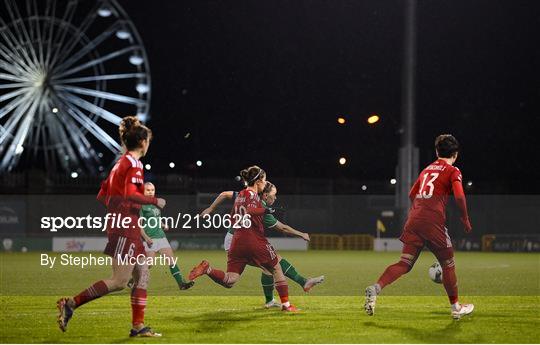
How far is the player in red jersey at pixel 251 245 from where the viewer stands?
11.8m

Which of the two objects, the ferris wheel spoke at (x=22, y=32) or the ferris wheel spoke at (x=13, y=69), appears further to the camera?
the ferris wheel spoke at (x=22, y=32)

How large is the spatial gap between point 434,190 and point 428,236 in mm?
594

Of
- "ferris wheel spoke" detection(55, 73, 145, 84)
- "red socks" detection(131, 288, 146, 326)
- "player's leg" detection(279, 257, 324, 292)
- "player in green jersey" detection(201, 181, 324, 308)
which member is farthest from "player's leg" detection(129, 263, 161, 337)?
"ferris wheel spoke" detection(55, 73, 145, 84)

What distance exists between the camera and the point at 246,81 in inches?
2758

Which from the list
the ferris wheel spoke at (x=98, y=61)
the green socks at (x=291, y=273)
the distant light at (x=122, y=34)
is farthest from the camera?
the distant light at (x=122, y=34)

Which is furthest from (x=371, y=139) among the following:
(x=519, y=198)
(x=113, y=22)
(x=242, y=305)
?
(x=242, y=305)

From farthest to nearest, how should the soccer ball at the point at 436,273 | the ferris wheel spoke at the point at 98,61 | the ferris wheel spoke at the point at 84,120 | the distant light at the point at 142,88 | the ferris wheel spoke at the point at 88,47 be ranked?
the distant light at the point at 142,88 → the ferris wheel spoke at the point at 84,120 → the ferris wheel spoke at the point at 98,61 → the ferris wheel spoke at the point at 88,47 → the soccer ball at the point at 436,273

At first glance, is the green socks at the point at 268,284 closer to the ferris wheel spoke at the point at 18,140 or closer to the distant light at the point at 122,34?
the ferris wheel spoke at the point at 18,140

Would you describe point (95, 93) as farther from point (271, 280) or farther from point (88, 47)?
point (271, 280)

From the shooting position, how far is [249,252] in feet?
38.9

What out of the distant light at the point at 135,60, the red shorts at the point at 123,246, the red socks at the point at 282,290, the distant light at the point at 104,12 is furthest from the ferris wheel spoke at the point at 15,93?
the red shorts at the point at 123,246

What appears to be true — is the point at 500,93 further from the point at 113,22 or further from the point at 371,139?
the point at 113,22

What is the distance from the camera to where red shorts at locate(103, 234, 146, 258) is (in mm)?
8891

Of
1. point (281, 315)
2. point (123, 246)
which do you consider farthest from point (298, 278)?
point (123, 246)
